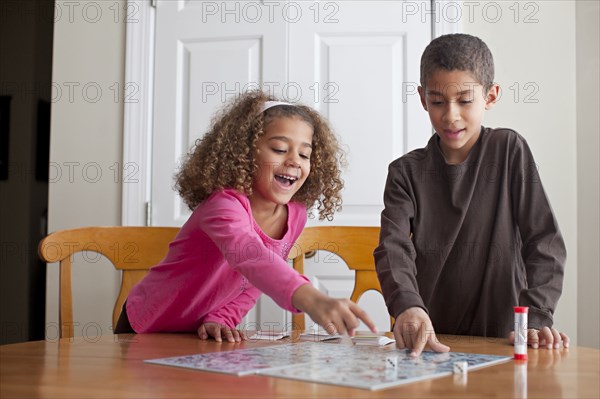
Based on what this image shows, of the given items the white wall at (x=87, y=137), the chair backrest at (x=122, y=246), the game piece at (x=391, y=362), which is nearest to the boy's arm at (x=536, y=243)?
the game piece at (x=391, y=362)

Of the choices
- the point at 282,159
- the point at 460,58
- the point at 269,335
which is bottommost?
the point at 269,335

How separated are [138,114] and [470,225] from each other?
159 centimetres

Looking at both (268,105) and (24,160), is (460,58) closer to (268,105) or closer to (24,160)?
(268,105)

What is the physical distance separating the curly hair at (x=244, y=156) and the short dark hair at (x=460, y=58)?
1.20 feet

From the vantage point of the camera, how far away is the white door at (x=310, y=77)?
8.68 feet

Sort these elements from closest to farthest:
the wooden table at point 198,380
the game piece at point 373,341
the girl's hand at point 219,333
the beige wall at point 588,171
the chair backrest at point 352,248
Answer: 1. the wooden table at point 198,380
2. the game piece at point 373,341
3. the girl's hand at point 219,333
4. the chair backrest at point 352,248
5. the beige wall at point 588,171

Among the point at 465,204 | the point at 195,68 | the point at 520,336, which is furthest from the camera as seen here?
the point at 195,68

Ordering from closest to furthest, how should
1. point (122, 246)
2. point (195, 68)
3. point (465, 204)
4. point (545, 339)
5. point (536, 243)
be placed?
point (545, 339)
point (536, 243)
point (465, 204)
point (122, 246)
point (195, 68)

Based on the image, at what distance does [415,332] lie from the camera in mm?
1198

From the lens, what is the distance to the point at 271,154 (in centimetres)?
176

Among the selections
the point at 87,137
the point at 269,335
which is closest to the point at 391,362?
the point at 269,335

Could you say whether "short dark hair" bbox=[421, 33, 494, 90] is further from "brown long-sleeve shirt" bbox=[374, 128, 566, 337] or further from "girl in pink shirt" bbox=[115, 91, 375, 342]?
"girl in pink shirt" bbox=[115, 91, 375, 342]

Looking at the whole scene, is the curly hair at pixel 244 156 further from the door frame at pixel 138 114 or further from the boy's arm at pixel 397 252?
the door frame at pixel 138 114

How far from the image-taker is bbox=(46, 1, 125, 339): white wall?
2.81 meters
